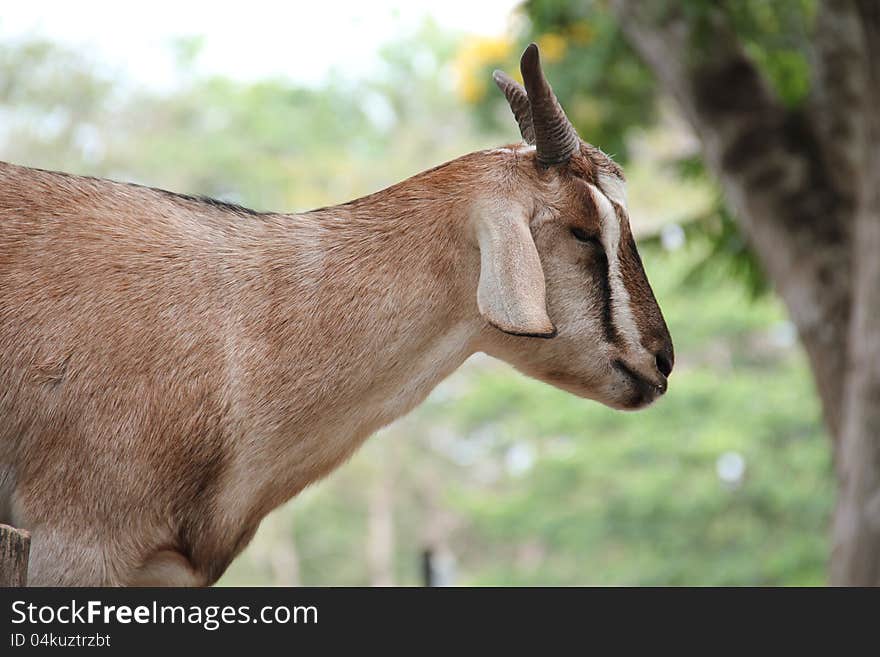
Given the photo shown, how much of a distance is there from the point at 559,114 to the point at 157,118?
27067 millimetres

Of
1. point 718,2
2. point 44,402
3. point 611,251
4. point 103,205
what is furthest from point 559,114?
point 718,2

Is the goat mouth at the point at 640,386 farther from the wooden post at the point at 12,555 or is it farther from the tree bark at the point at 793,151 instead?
the tree bark at the point at 793,151

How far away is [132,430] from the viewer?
3406 millimetres

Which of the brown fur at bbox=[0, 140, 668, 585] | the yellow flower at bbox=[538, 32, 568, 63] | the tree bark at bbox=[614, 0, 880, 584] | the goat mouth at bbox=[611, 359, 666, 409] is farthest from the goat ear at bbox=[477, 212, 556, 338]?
the yellow flower at bbox=[538, 32, 568, 63]

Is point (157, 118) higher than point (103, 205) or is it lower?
higher

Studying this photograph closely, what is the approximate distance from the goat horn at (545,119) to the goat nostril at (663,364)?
659 millimetres

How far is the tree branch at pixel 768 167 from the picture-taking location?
8.73 m

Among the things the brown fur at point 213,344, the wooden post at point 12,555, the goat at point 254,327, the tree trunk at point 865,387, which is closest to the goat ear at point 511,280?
the goat at point 254,327

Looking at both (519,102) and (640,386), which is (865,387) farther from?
(519,102)

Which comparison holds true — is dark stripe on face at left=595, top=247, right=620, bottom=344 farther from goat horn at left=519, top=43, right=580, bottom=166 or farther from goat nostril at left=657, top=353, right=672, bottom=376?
goat horn at left=519, top=43, right=580, bottom=166

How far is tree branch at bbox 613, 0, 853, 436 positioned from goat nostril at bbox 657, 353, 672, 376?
527cm

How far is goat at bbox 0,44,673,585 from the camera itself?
339cm

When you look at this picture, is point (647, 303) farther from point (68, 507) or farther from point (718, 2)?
point (718, 2)
